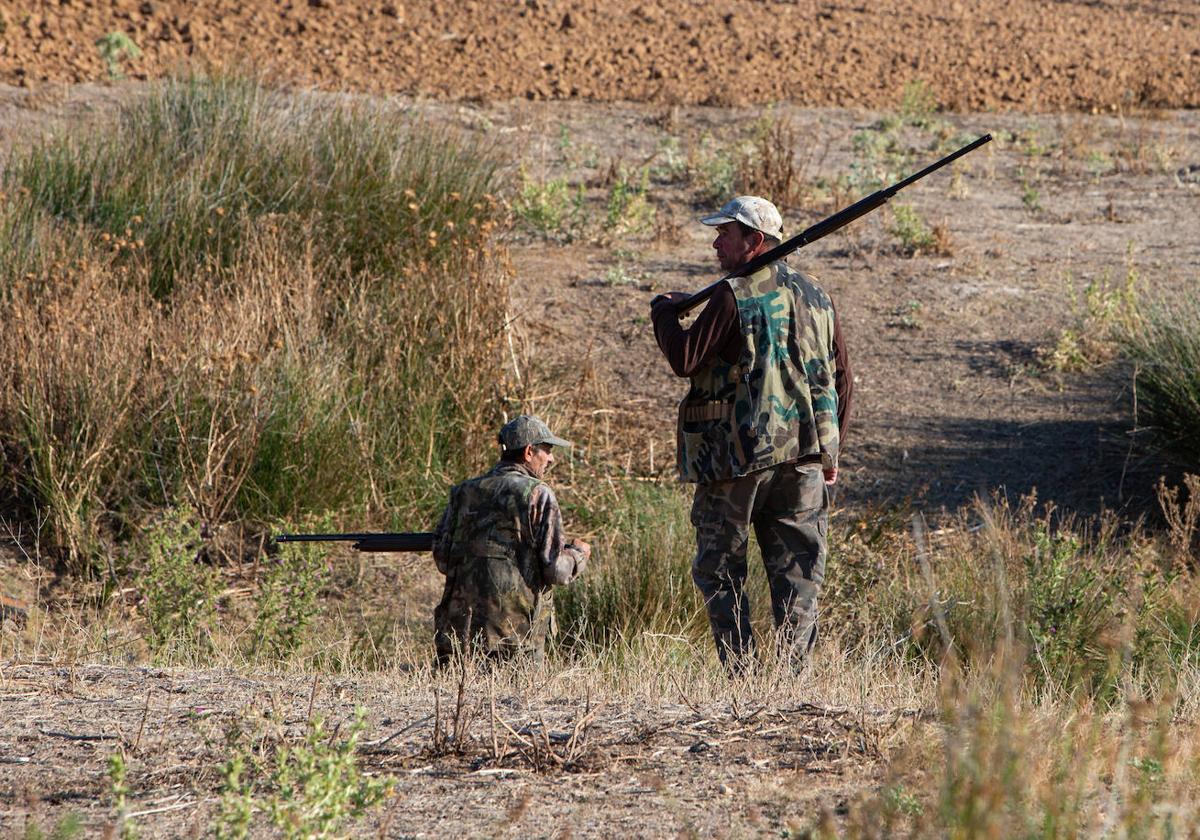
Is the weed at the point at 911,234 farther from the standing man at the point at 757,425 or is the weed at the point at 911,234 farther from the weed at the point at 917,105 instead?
the standing man at the point at 757,425

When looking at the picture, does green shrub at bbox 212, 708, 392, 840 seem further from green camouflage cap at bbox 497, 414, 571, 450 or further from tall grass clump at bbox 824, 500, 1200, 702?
tall grass clump at bbox 824, 500, 1200, 702

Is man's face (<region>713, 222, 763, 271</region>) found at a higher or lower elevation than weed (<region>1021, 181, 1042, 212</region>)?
lower

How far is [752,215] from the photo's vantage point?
4.91m

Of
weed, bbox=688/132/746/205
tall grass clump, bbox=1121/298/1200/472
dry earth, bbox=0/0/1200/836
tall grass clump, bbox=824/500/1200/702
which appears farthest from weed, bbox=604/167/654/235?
tall grass clump, bbox=824/500/1200/702

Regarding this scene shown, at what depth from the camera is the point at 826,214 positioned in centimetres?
1170

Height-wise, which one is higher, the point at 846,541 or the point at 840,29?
the point at 840,29

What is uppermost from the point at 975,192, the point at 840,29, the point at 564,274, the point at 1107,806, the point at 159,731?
the point at 840,29

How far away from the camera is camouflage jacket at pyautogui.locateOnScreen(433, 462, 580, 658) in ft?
16.9

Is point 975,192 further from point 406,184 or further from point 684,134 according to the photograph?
point 406,184

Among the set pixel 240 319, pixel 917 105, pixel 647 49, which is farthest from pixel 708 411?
pixel 647 49

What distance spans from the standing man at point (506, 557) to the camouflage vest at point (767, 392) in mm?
562

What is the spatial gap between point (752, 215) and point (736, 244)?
0.12m

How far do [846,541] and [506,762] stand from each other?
3707 millimetres

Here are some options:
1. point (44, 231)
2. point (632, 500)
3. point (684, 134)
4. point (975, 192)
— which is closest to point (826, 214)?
point (975, 192)
